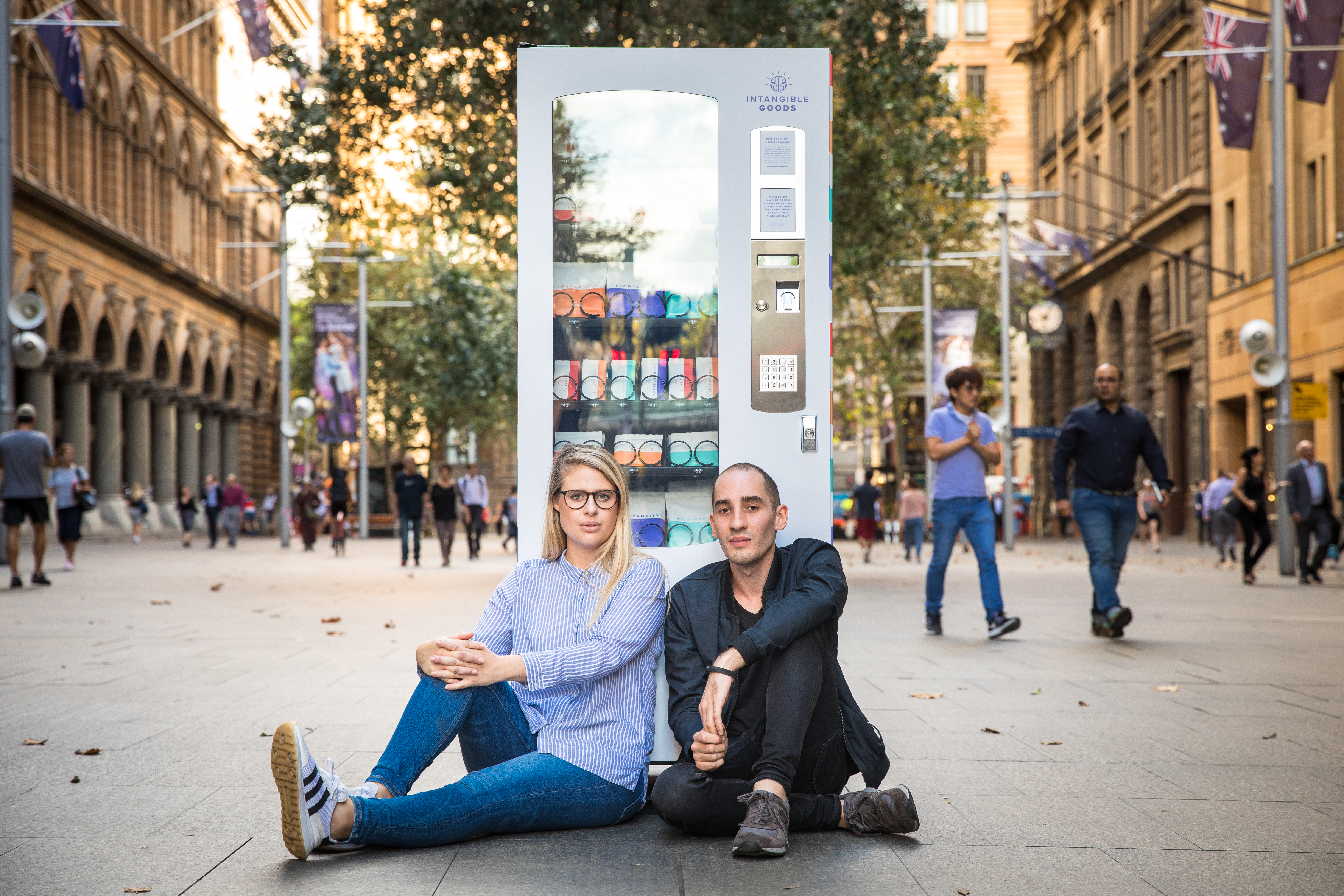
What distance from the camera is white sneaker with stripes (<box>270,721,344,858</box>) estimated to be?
11.6 ft

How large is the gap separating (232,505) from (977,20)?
4894cm

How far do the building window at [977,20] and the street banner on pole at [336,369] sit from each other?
45586mm

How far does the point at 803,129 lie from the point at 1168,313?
34699 millimetres

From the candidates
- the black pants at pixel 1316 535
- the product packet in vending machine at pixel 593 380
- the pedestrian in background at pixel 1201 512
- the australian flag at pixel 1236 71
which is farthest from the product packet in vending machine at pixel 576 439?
the pedestrian in background at pixel 1201 512

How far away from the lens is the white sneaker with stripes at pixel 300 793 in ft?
11.6

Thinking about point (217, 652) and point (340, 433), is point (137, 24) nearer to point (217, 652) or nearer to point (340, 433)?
point (340, 433)

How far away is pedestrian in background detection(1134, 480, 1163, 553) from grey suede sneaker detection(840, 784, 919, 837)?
68.3 feet

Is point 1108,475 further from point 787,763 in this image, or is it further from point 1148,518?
point 1148,518

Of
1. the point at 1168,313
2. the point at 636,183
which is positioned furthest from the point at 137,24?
the point at 636,183

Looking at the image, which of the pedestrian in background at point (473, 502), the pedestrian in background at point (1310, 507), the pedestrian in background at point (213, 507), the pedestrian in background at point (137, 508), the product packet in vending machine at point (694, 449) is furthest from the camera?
the pedestrian in background at point (137, 508)

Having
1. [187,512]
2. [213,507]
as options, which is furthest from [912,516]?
[187,512]

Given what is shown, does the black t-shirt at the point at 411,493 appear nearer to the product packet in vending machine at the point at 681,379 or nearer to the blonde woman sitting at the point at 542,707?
the product packet in vending machine at the point at 681,379

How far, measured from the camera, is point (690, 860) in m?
3.96

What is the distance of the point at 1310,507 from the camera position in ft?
55.6
